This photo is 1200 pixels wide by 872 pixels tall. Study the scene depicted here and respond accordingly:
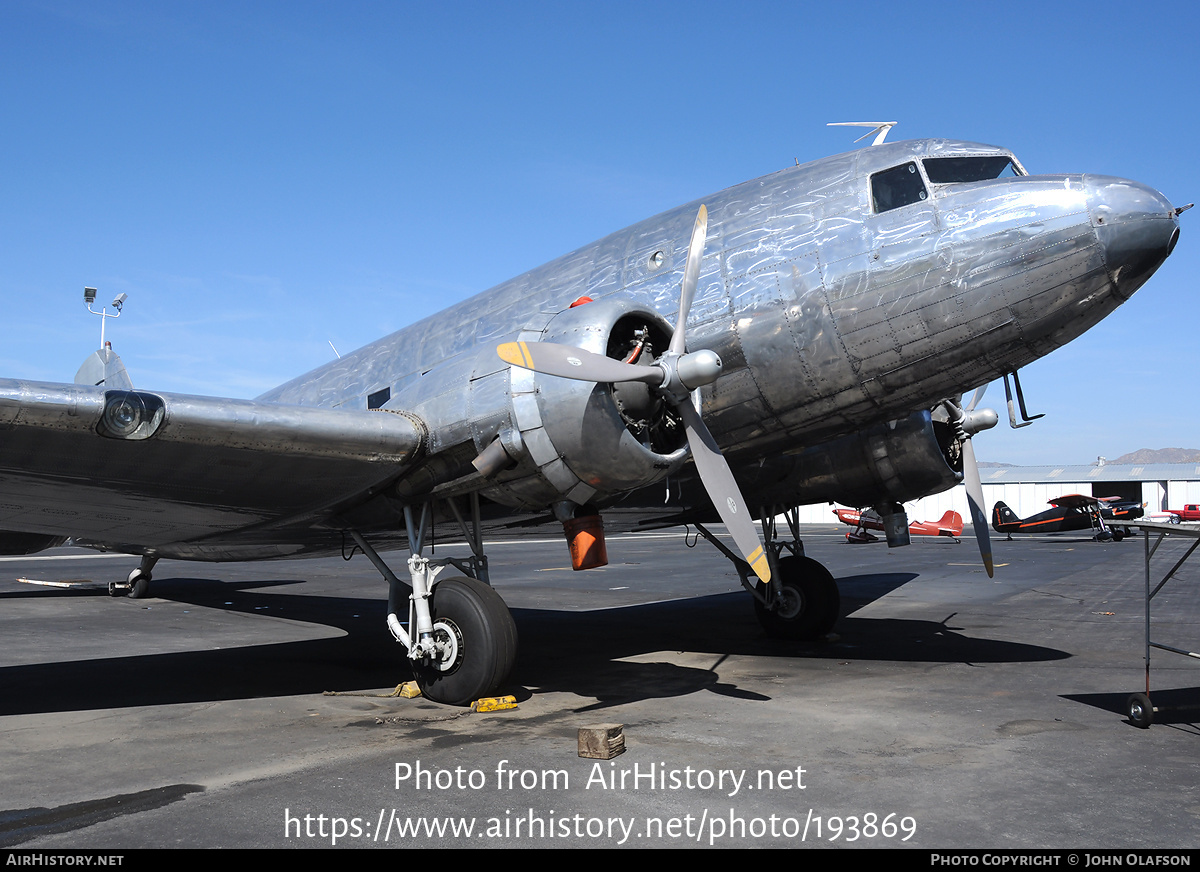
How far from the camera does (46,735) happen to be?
6926 millimetres

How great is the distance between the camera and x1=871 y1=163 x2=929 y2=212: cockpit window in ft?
25.3

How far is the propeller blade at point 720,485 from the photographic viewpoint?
730 centimetres

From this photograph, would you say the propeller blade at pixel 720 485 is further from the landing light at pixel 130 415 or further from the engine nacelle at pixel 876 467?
the landing light at pixel 130 415

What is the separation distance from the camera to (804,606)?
1186cm

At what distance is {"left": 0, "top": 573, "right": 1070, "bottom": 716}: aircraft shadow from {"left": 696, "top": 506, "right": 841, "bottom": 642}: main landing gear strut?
29 cm

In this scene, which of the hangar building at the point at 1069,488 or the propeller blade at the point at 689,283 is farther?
the hangar building at the point at 1069,488

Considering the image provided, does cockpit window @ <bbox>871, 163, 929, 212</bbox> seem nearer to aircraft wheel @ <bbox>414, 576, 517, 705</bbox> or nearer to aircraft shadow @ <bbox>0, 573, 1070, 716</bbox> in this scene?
aircraft shadow @ <bbox>0, 573, 1070, 716</bbox>

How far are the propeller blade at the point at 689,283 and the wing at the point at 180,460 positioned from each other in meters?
2.46

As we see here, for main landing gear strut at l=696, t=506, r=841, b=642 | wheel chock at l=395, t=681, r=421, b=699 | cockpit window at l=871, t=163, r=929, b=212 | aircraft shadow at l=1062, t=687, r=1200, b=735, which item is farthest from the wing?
aircraft shadow at l=1062, t=687, r=1200, b=735

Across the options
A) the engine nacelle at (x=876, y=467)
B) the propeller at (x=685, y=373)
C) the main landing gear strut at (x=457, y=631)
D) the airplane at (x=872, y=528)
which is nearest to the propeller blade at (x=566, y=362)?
the propeller at (x=685, y=373)

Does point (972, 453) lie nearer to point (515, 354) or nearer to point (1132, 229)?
point (1132, 229)
